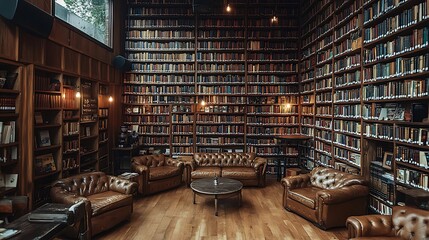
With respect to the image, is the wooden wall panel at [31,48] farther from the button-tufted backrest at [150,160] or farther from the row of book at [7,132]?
the button-tufted backrest at [150,160]

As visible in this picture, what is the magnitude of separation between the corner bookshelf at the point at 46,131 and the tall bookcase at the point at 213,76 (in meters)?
3.14

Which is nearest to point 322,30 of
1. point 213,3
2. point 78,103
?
point 213,3

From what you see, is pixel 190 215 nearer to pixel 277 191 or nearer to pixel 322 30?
pixel 277 191

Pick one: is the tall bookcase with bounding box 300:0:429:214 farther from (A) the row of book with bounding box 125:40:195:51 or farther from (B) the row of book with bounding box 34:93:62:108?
(B) the row of book with bounding box 34:93:62:108

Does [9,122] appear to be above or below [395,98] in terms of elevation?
below

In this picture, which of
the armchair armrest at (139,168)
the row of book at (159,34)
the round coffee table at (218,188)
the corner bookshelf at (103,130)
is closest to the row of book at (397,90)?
the round coffee table at (218,188)

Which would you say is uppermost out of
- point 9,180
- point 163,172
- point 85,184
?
point 9,180

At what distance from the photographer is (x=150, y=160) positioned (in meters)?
6.43

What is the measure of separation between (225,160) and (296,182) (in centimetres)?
232

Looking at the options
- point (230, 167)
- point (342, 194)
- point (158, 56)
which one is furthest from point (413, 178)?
point (158, 56)

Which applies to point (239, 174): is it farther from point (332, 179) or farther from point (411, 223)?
point (411, 223)

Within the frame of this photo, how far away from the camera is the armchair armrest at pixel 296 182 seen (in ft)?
15.9

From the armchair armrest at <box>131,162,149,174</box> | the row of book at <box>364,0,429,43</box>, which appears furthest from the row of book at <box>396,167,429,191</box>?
the armchair armrest at <box>131,162,149,174</box>

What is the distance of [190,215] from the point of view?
4.61 meters
